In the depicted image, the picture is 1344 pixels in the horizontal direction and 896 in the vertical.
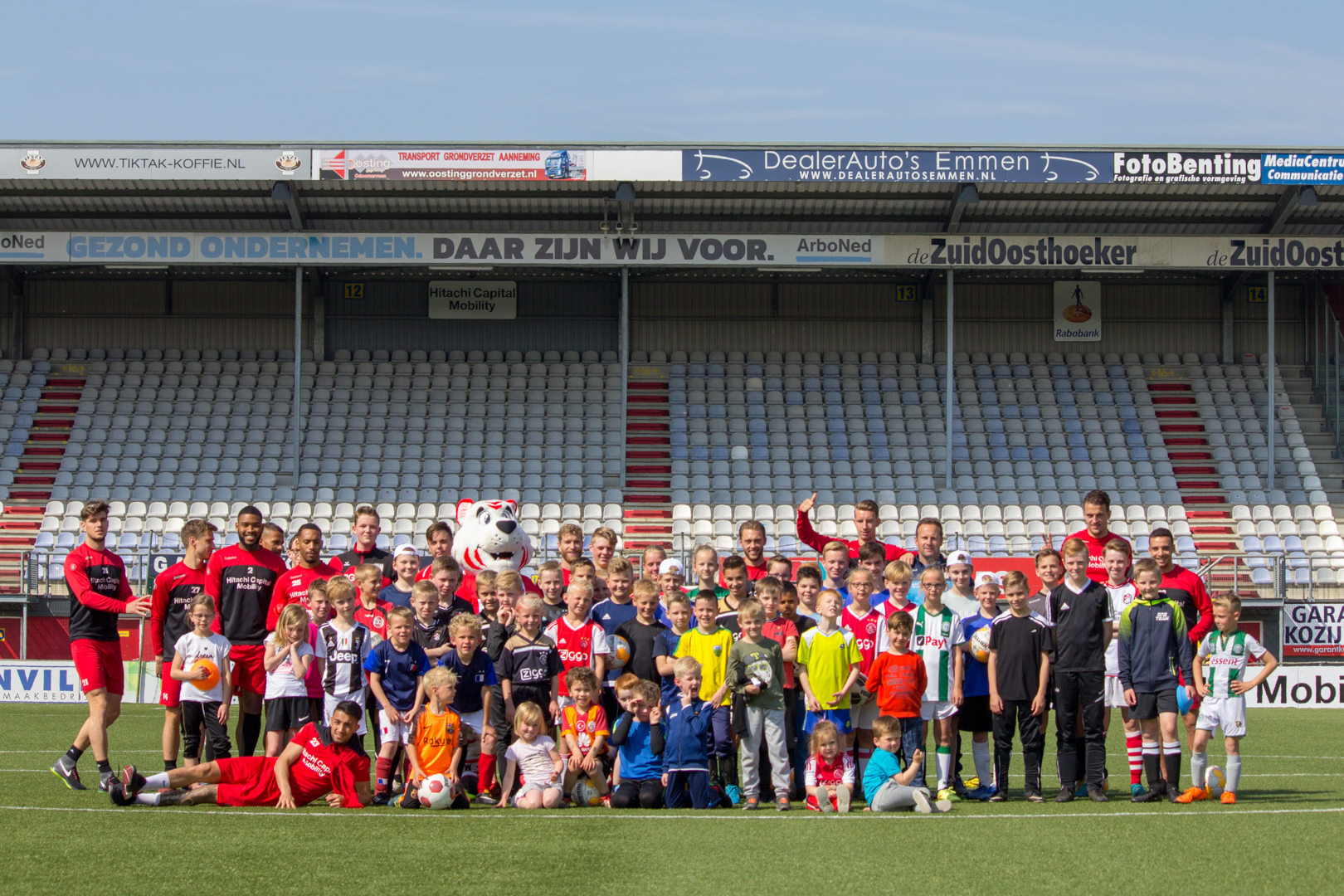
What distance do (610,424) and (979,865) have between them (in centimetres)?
1789

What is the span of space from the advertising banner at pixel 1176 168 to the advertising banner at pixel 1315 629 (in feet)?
20.7

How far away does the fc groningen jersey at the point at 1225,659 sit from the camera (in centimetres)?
893

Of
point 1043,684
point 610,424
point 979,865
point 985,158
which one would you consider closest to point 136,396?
point 610,424

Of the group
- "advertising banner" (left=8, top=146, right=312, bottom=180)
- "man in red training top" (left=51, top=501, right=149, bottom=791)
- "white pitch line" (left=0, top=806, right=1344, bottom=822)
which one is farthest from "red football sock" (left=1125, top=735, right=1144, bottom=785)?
"advertising banner" (left=8, top=146, right=312, bottom=180)

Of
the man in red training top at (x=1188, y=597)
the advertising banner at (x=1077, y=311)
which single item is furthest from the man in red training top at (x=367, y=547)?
the advertising banner at (x=1077, y=311)

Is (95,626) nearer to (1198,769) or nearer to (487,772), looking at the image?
(487,772)

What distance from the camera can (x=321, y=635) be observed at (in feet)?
28.2

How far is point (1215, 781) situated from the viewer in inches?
335

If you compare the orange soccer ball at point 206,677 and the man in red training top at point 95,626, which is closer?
the man in red training top at point 95,626

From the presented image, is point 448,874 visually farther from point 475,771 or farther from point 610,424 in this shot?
point 610,424

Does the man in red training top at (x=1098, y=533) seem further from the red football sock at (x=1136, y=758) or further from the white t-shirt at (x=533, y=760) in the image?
the white t-shirt at (x=533, y=760)

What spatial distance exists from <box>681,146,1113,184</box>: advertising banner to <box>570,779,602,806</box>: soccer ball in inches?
506

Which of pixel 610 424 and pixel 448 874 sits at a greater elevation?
pixel 610 424

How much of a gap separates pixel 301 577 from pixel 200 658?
3.02ft
